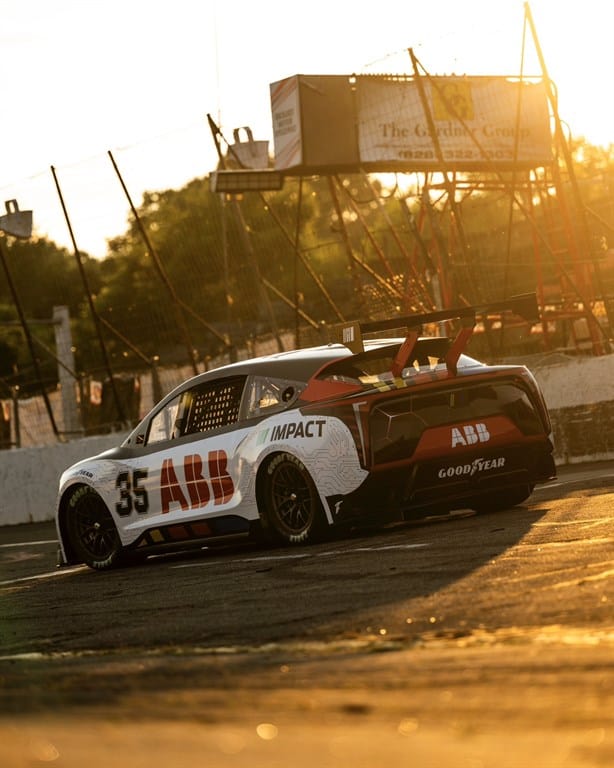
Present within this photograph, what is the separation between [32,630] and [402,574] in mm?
1847

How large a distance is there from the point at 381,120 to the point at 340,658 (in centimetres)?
2163

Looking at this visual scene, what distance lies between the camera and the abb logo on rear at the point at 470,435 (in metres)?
10.5

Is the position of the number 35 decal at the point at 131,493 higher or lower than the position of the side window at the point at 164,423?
lower

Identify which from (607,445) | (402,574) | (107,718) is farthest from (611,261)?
(107,718)

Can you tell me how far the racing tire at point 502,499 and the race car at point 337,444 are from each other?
0.03ft

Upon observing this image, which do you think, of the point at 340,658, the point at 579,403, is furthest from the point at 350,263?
the point at 340,658

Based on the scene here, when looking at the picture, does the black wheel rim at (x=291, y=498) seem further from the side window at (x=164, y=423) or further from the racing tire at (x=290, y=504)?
the side window at (x=164, y=423)

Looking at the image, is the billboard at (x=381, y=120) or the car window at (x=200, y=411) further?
the billboard at (x=381, y=120)

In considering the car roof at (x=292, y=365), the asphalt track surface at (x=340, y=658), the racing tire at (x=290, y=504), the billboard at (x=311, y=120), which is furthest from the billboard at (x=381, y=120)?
the asphalt track surface at (x=340, y=658)

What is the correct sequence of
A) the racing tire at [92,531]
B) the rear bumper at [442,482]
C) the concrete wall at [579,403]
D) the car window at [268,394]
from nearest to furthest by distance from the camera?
1. the rear bumper at [442,482]
2. the car window at [268,394]
3. the racing tire at [92,531]
4. the concrete wall at [579,403]

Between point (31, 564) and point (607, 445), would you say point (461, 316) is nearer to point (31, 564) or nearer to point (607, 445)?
point (31, 564)

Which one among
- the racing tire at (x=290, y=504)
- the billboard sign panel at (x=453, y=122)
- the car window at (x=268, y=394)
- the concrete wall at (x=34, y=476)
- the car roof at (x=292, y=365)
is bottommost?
the concrete wall at (x=34, y=476)

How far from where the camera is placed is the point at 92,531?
12070mm

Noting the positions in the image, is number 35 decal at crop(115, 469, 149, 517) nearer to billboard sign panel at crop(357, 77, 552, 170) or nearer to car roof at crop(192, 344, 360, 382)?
car roof at crop(192, 344, 360, 382)
